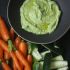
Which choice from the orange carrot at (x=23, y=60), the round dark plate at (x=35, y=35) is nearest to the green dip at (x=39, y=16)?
the round dark plate at (x=35, y=35)

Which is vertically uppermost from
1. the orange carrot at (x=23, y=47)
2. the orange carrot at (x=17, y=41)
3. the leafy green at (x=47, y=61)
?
the orange carrot at (x=17, y=41)

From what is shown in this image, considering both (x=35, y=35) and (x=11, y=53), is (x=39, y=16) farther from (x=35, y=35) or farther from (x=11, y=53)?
(x=11, y=53)

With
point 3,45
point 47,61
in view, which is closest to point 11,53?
point 3,45

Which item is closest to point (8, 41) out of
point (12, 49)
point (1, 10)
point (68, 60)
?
point (12, 49)

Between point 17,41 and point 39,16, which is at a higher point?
point 39,16

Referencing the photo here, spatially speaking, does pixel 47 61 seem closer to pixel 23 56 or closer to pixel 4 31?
pixel 23 56

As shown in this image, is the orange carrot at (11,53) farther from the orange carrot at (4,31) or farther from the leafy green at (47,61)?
the leafy green at (47,61)

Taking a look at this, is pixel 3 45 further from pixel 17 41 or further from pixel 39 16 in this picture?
pixel 39 16
